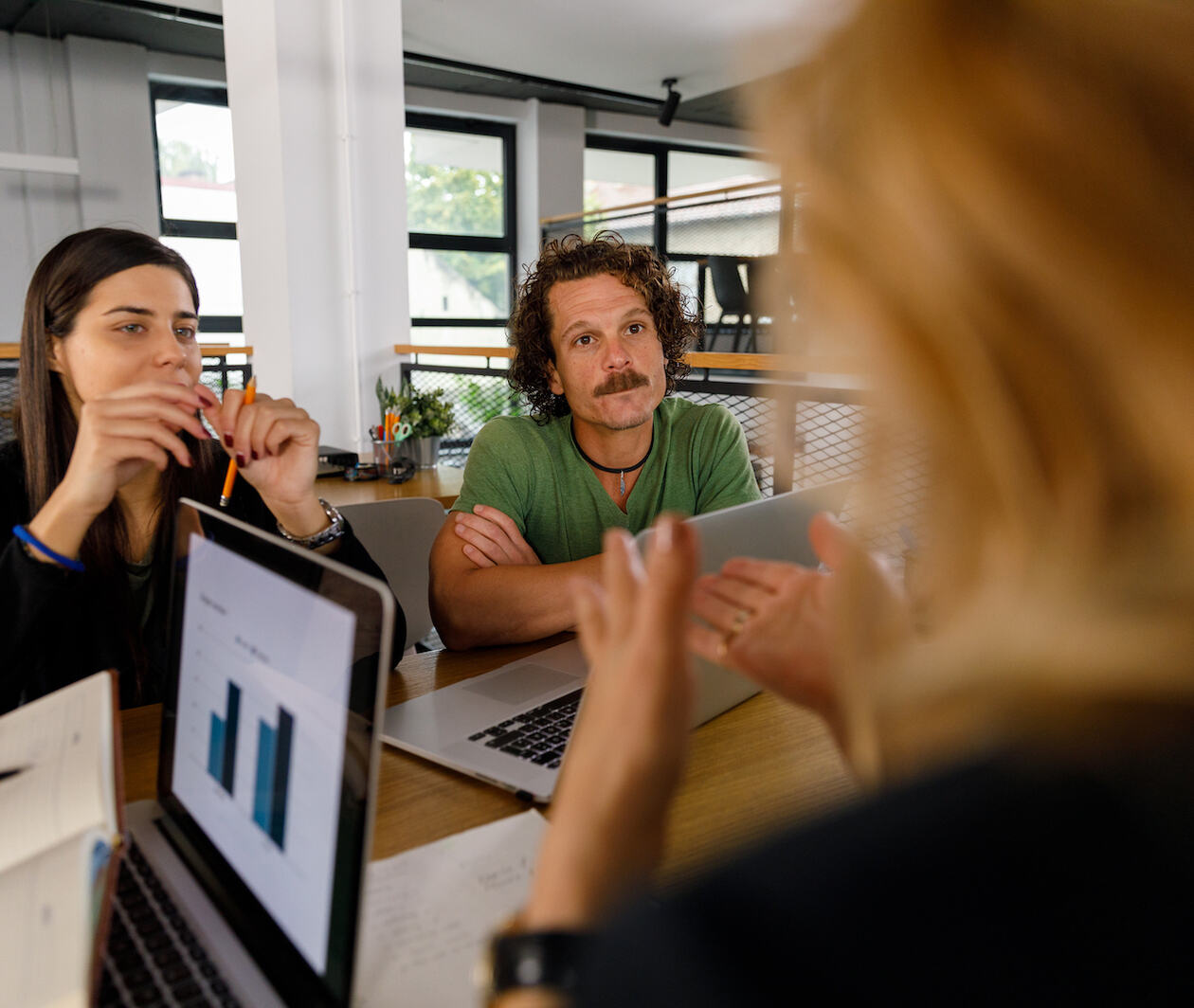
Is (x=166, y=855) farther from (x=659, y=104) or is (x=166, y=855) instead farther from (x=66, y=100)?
(x=659, y=104)

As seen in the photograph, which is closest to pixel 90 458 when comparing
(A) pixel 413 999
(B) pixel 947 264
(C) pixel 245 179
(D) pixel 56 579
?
(D) pixel 56 579

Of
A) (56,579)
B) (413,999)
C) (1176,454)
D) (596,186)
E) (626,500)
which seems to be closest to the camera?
(1176,454)

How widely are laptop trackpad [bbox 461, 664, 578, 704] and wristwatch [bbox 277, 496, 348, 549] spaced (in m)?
0.33

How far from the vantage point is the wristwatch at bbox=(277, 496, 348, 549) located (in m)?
1.26

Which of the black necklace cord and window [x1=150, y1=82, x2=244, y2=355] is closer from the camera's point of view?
the black necklace cord

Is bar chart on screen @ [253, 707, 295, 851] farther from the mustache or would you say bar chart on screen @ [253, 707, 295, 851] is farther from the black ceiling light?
the black ceiling light

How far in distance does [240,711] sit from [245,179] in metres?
4.04

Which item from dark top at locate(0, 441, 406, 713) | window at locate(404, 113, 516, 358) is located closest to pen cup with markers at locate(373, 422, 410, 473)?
dark top at locate(0, 441, 406, 713)

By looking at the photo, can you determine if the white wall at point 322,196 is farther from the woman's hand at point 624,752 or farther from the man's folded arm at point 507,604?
the woman's hand at point 624,752

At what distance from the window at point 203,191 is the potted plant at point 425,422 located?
4480 millimetres

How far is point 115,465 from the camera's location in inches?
42.9

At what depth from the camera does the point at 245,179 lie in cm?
403

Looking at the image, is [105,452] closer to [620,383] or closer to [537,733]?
[537,733]

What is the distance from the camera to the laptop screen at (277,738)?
49cm
